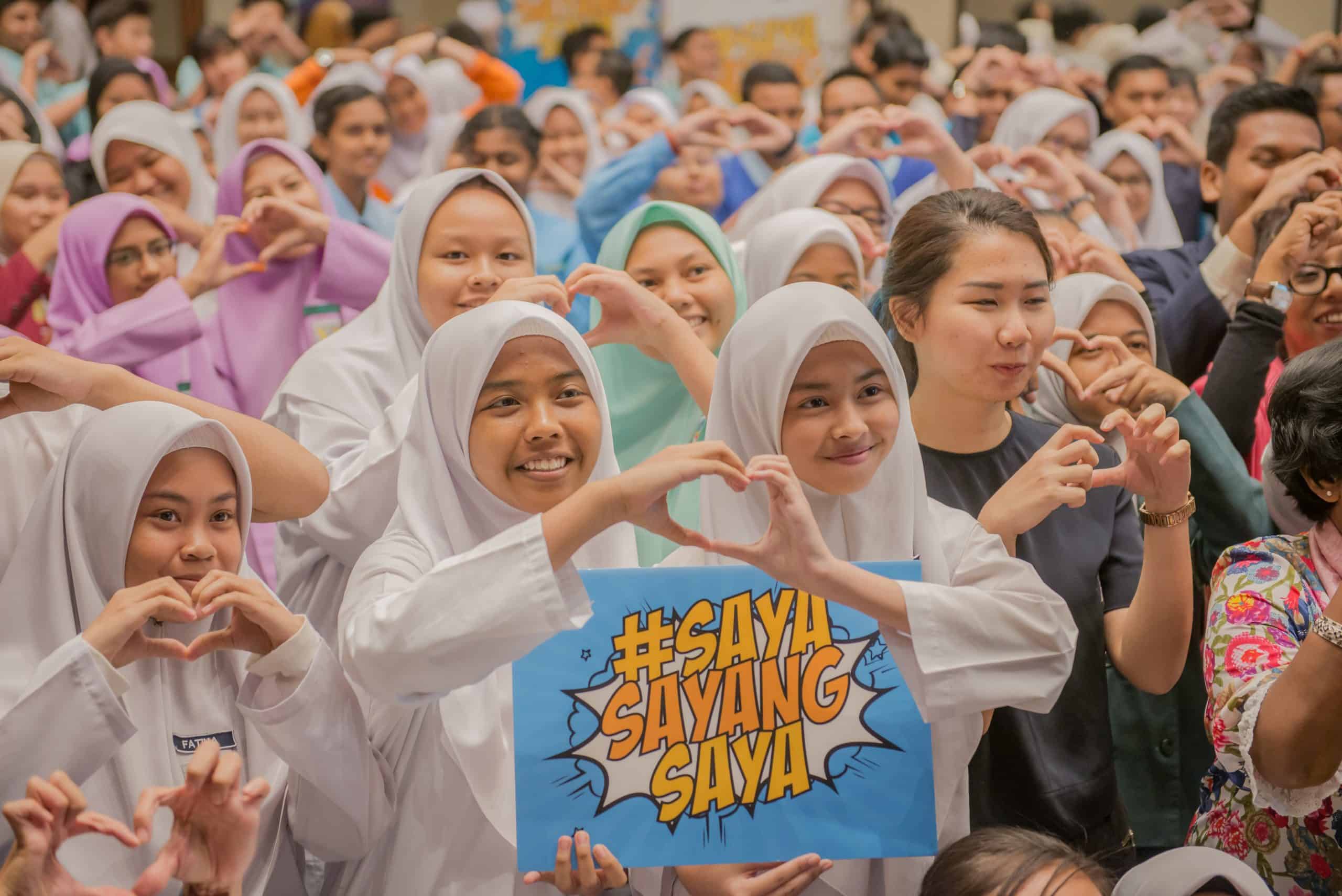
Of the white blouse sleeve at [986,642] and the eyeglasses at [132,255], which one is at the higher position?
the eyeglasses at [132,255]

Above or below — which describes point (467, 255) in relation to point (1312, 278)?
above

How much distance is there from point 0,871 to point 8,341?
37.1 inches

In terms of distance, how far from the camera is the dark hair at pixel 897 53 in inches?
301

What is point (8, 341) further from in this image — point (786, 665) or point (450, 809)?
point (786, 665)

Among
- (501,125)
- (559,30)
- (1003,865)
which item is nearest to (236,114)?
(501,125)

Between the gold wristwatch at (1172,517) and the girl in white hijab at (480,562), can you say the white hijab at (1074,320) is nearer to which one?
the gold wristwatch at (1172,517)

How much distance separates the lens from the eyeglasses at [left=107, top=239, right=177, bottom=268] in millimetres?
4031

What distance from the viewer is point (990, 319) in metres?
2.50

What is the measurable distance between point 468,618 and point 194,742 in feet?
1.92

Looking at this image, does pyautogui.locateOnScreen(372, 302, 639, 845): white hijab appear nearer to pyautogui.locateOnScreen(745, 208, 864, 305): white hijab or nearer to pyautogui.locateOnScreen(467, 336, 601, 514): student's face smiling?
pyautogui.locateOnScreen(467, 336, 601, 514): student's face smiling

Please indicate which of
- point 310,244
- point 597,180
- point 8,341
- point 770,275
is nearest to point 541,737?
point 8,341

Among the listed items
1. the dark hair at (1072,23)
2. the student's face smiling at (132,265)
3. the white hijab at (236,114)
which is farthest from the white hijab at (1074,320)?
the dark hair at (1072,23)

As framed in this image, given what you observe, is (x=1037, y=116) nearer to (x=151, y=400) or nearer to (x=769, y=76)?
(x=769, y=76)

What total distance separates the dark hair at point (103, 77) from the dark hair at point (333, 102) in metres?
1.49
